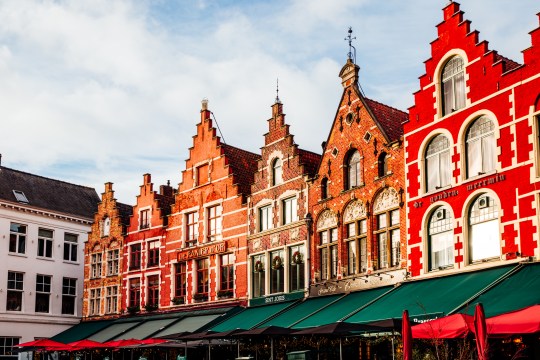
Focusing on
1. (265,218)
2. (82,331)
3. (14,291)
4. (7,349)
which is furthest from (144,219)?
(7,349)

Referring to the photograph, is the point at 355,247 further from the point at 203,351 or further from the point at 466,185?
the point at 203,351

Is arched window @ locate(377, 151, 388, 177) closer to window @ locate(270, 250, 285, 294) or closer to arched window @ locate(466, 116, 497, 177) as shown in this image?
arched window @ locate(466, 116, 497, 177)

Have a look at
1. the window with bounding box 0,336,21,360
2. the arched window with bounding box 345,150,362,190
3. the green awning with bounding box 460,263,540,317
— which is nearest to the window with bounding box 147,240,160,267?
the window with bounding box 0,336,21,360

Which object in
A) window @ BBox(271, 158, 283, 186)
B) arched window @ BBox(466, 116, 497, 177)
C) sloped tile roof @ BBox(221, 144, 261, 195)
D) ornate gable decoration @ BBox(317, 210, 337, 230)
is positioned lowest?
ornate gable decoration @ BBox(317, 210, 337, 230)

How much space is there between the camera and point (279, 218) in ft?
99.1

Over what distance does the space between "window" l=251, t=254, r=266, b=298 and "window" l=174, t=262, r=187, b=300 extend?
5066 millimetres

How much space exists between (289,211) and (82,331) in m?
15.5

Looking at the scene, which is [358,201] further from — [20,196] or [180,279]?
[20,196]

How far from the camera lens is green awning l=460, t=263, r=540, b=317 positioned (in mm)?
16873

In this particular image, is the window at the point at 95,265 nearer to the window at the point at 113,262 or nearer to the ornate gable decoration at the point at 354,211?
the window at the point at 113,262

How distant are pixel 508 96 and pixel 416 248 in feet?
18.3

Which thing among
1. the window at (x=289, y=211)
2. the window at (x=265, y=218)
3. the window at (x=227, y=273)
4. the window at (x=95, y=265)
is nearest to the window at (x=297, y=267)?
the window at (x=289, y=211)

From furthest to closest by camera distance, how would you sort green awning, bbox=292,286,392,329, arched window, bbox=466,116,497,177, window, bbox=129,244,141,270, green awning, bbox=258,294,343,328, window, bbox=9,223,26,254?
window, bbox=9,223,26,254, window, bbox=129,244,141,270, green awning, bbox=258,294,343,328, green awning, bbox=292,286,392,329, arched window, bbox=466,116,497,177

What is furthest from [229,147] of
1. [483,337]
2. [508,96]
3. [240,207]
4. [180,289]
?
[483,337]
